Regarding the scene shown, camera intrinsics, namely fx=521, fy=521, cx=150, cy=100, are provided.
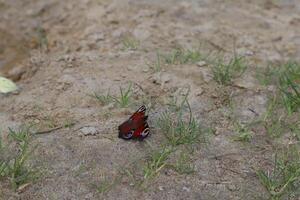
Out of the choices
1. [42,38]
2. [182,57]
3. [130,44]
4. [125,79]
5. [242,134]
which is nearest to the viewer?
[242,134]

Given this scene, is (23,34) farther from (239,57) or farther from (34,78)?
(239,57)

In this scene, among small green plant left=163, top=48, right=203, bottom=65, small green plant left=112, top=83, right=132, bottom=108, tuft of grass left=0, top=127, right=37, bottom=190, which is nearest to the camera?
tuft of grass left=0, top=127, right=37, bottom=190

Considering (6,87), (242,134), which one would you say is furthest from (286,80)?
(6,87)

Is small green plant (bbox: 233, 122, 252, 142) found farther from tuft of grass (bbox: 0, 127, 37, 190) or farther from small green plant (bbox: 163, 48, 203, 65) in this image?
tuft of grass (bbox: 0, 127, 37, 190)

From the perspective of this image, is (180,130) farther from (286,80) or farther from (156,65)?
(286,80)

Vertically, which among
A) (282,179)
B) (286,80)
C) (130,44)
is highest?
(130,44)

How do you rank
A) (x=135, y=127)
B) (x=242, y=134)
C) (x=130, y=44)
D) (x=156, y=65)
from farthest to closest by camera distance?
(x=130, y=44) → (x=156, y=65) → (x=242, y=134) → (x=135, y=127)

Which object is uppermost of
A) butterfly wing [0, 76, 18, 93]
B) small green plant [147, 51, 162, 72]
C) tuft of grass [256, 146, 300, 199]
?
butterfly wing [0, 76, 18, 93]

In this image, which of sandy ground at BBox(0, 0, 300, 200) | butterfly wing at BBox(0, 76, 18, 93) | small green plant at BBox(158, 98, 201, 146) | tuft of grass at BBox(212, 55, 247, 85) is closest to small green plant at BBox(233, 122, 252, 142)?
sandy ground at BBox(0, 0, 300, 200)
